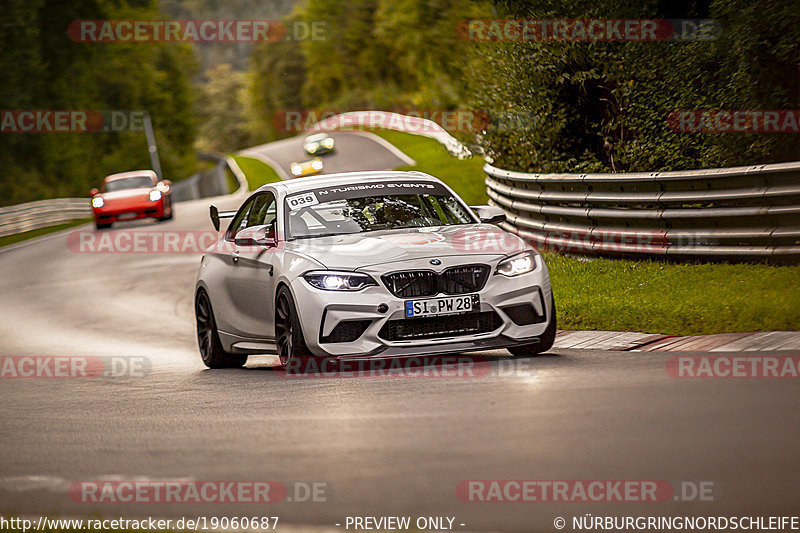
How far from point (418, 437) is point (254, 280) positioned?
4.02 meters

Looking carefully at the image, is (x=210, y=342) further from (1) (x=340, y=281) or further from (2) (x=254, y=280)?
(1) (x=340, y=281)

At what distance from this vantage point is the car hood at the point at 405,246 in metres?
9.42

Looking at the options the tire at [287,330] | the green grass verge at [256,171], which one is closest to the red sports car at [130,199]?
the tire at [287,330]

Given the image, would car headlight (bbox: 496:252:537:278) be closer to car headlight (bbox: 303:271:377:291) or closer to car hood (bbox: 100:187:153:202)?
car headlight (bbox: 303:271:377:291)

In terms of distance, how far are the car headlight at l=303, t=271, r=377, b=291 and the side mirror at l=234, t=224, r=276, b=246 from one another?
41.0 inches

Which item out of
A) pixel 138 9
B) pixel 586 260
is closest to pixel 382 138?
pixel 138 9

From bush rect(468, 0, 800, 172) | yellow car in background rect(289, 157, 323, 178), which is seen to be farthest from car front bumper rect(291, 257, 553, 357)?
yellow car in background rect(289, 157, 323, 178)

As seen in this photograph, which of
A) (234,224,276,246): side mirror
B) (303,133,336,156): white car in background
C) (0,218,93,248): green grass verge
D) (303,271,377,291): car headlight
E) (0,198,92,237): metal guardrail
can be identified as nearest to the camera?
(303,271,377,291): car headlight

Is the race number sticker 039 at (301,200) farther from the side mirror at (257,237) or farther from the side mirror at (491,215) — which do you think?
the side mirror at (491,215)

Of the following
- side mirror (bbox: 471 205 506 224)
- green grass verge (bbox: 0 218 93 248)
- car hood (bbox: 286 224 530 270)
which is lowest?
green grass verge (bbox: 0 218 93 248)

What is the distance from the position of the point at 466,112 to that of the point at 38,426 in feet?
52.3

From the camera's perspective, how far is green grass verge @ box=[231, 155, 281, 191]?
72312 millimetres

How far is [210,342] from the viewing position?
464 inches

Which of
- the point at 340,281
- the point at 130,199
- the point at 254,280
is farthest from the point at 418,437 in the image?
the point at 130,199
